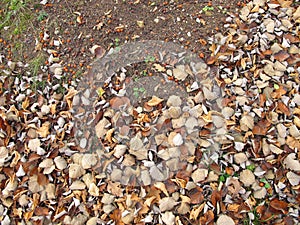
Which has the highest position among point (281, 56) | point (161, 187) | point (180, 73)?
point (180, 73)

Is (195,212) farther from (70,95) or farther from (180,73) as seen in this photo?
(70,95)

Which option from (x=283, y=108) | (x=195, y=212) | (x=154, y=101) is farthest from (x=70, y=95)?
(x=283, y=108)

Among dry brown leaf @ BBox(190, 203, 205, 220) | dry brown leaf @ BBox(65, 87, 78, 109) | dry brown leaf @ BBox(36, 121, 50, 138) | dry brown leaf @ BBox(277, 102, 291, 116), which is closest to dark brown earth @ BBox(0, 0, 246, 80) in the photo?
dry brown leaf @ BBox(65, 87, 78, 109)

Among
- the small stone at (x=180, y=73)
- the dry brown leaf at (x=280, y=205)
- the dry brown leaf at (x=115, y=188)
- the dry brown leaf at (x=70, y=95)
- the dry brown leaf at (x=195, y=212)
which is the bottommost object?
the dry brown leaf at (x=280, y=205)

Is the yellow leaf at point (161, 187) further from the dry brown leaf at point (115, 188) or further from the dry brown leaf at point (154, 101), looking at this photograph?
the dry brown leaf at point (154, 101)

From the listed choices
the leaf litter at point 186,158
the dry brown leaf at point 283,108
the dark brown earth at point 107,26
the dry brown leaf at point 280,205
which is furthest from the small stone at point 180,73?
the dry brown leaf at point 280,205

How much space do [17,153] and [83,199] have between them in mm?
514

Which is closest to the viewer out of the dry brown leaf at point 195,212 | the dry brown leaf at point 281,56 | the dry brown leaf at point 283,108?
the dry brown leaf at point 195,212

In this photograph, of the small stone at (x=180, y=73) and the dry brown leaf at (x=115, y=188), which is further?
the small stone at (x=180, y=73)

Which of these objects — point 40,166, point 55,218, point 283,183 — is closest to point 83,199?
point 55,218

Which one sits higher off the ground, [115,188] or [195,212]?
[115,188]

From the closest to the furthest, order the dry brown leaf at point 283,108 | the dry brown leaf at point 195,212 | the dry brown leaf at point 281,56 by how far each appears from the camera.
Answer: the dry brown leaf at point 195,212
the dry brown leaf at point 283,108
the dry brown leaf at point 281,56

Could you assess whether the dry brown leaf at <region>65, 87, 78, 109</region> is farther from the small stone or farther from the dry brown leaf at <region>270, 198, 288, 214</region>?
the dry brown leaf at <region>270, 198, 288, 214</region>

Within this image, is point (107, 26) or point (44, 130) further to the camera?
Result: point (107, 26)
